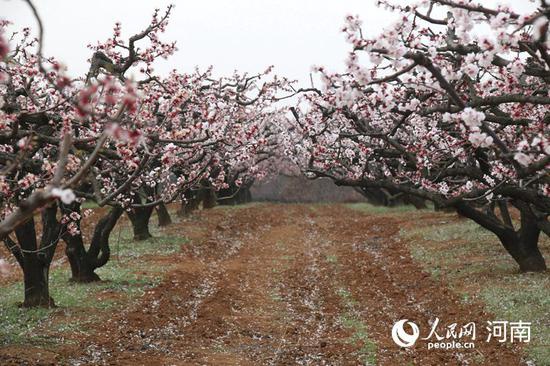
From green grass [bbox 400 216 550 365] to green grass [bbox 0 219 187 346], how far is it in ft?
30.7

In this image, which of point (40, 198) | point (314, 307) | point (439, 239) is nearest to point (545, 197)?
point (314, 307)

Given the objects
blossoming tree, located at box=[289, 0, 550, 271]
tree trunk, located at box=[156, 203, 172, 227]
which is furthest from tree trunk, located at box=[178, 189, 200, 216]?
blossoming tree, located at box=[289, 0, 550, 271]

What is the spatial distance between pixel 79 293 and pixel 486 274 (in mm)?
11941

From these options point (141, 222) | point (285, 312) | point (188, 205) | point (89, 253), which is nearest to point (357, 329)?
point (285, 312)

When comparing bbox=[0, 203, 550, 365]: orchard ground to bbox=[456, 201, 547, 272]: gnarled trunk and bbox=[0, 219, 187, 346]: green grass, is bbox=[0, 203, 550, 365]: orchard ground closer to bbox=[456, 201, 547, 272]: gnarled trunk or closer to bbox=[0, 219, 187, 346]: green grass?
bbox=[0, 219, 187, 346]: green grass

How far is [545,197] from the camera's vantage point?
1216 centimetres

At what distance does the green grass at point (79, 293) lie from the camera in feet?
48.7

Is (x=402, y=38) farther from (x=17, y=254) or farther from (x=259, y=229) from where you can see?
(x=259, y=229)

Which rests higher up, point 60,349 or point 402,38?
point 402,38

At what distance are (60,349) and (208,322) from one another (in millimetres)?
4201

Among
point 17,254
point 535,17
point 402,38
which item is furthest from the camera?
point 17,254

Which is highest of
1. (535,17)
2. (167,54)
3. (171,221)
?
(167,54)

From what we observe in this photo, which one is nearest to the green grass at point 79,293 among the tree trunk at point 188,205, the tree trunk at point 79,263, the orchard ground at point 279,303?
the orchard ground at point 279,303

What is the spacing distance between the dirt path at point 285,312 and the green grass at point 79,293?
75 centimetres
